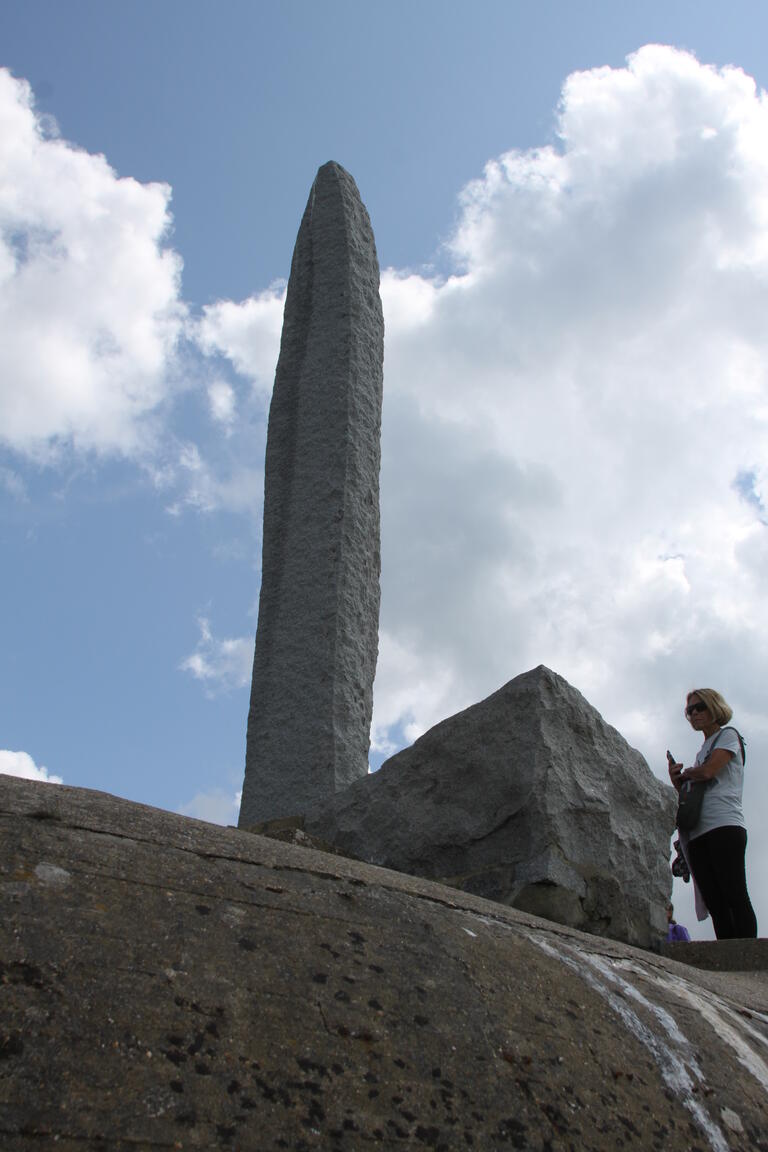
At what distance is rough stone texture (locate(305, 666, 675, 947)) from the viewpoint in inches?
149

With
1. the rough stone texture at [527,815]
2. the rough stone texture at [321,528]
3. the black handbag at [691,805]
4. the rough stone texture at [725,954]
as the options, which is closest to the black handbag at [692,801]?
the black handbag at [691,805]

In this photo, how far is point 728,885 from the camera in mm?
4090

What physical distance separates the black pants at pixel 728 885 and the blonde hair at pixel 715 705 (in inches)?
17.9

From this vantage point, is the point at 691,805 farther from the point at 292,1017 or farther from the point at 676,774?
the point at 292,1017

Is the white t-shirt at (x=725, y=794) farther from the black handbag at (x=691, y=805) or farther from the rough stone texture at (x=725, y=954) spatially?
the rough stone texture at (x=725, y=954)

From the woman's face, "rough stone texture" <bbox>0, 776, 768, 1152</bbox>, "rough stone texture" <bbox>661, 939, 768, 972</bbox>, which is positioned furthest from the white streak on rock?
the woman's face

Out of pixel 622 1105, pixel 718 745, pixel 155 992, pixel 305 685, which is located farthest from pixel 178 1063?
pixel 305 685

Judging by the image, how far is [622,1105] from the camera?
1706mm

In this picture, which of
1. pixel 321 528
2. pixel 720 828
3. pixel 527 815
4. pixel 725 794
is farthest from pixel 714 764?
pixel 321 528

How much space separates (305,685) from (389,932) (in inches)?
149

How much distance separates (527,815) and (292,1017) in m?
2.45

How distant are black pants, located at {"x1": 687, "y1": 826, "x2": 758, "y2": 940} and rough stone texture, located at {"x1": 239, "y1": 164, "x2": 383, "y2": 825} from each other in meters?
1.86

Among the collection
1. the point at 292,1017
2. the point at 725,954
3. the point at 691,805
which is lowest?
the point at 292,1017

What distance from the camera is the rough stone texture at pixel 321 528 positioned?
5484 millimetres
